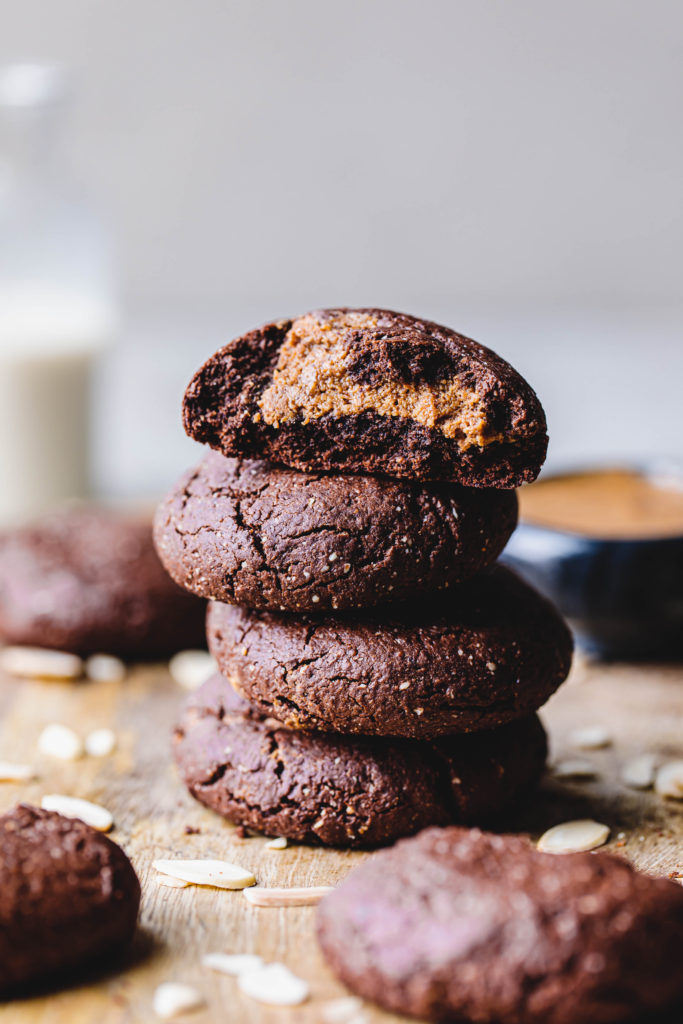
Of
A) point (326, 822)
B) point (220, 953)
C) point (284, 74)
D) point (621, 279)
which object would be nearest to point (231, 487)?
point (326, 822)

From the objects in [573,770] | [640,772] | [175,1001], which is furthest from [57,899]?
[640,772]

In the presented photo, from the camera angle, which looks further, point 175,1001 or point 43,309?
point 43,309

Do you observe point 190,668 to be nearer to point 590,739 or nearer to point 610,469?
point 590,739

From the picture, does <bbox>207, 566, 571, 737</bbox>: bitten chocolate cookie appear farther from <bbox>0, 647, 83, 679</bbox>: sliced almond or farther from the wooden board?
<bbox>0, 647, 83, 679</bbox>: sliced almond

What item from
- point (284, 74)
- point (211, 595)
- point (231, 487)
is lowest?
point (211, 595)

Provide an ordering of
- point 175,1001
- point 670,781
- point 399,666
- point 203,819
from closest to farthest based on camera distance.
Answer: point 175,1001
point 399,666
point 203,819
point 670,781

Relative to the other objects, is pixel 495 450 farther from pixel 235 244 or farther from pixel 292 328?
pixel 235 244

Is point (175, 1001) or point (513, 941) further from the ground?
point (513, 941)

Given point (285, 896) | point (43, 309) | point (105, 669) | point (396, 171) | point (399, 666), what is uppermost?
point (396, 171)
